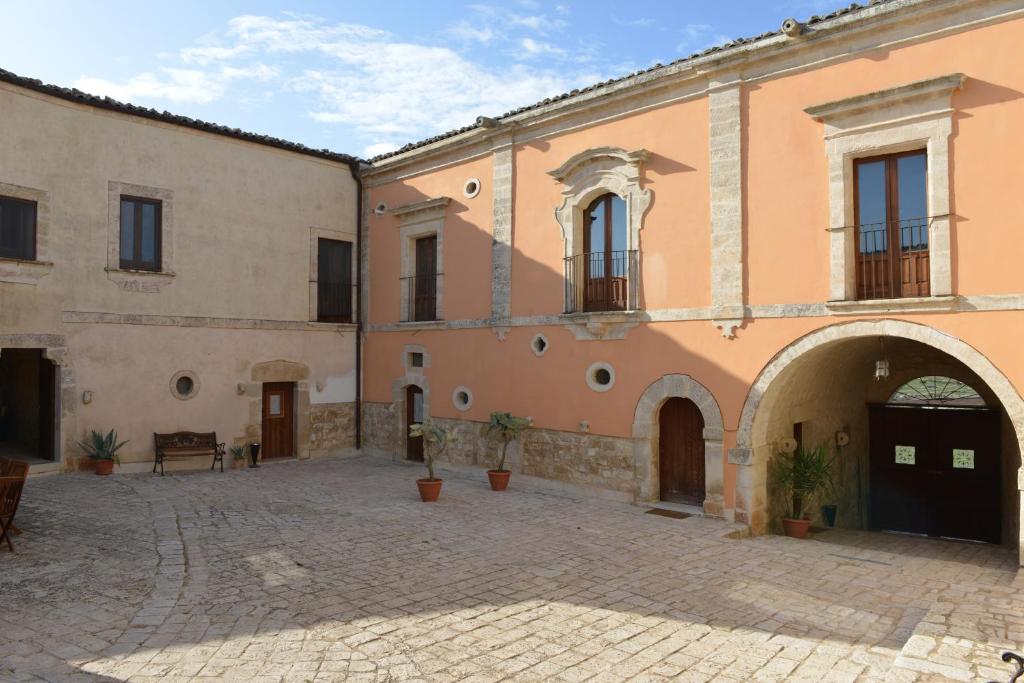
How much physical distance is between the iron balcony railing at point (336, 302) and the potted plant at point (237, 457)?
3.35 m

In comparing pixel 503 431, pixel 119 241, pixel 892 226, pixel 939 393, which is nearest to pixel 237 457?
pixel 119 241

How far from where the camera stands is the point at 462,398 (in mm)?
14133

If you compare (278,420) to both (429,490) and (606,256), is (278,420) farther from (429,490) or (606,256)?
(606,256)

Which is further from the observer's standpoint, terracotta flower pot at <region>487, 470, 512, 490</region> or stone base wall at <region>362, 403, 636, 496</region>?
terracotta flower pot at <region>487, 470, 512, 490</region>

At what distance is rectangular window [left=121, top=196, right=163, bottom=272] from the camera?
43.3 feet

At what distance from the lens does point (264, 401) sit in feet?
49.7

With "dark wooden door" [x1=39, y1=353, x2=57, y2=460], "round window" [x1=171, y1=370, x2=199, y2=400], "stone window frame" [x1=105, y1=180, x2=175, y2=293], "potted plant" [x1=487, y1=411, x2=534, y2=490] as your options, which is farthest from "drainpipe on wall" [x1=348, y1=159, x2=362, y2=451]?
"dark wooden door" [x1=39, y1=353, x2=57, y2=460]

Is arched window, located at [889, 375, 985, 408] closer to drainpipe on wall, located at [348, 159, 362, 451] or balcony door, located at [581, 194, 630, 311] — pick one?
balcony door, located at [581, 194, 630, 311]

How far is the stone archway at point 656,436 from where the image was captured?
10219 mm

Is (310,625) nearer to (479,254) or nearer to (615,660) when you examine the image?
(615,660)

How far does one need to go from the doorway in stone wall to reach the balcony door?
9784 millimetres

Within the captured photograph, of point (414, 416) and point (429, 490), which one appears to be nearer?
point (429, 490)

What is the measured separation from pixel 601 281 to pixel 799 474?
14.4ft

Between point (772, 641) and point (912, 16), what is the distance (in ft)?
25.3
